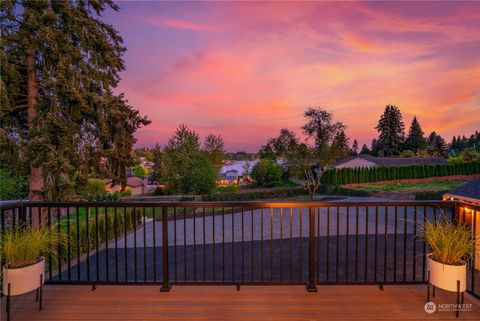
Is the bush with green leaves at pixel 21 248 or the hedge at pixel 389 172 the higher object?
the bush with green leaves at pixel 21 248

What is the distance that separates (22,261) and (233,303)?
1790mm

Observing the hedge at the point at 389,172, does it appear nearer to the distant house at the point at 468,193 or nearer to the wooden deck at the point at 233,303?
the distant house at the point at 468,193

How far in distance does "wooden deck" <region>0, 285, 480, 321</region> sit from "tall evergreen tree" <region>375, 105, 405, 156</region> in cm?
5176

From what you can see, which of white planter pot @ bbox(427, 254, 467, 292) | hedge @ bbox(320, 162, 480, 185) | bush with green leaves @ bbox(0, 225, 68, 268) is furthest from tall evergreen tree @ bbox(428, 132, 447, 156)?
bush with green leaves @ bbox(0, 225, 68, 268)

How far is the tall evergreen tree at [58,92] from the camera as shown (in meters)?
7.11

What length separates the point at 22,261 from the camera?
220 cm

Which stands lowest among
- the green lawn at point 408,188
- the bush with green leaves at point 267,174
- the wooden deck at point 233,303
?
the green lawn at point 408,188

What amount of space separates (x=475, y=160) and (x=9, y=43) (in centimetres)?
3810

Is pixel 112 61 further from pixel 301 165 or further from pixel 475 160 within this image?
pixel 475 160

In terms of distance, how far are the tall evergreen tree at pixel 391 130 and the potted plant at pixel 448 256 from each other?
170ft

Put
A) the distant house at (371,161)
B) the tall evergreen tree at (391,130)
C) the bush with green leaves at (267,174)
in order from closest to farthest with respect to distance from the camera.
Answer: the bush with green leaves at (267,174), the distant house at (371,161), the tall evergreen tree at (391,130)

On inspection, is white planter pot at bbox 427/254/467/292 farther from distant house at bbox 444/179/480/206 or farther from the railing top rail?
distant house at bbox 444/179/480/206

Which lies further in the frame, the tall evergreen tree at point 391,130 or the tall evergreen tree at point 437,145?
the tall evergreen tree at point 437,145

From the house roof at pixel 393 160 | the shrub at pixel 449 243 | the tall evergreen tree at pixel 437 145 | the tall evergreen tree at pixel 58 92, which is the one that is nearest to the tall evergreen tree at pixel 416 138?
the tall evergreen tree at pixel 437 145
